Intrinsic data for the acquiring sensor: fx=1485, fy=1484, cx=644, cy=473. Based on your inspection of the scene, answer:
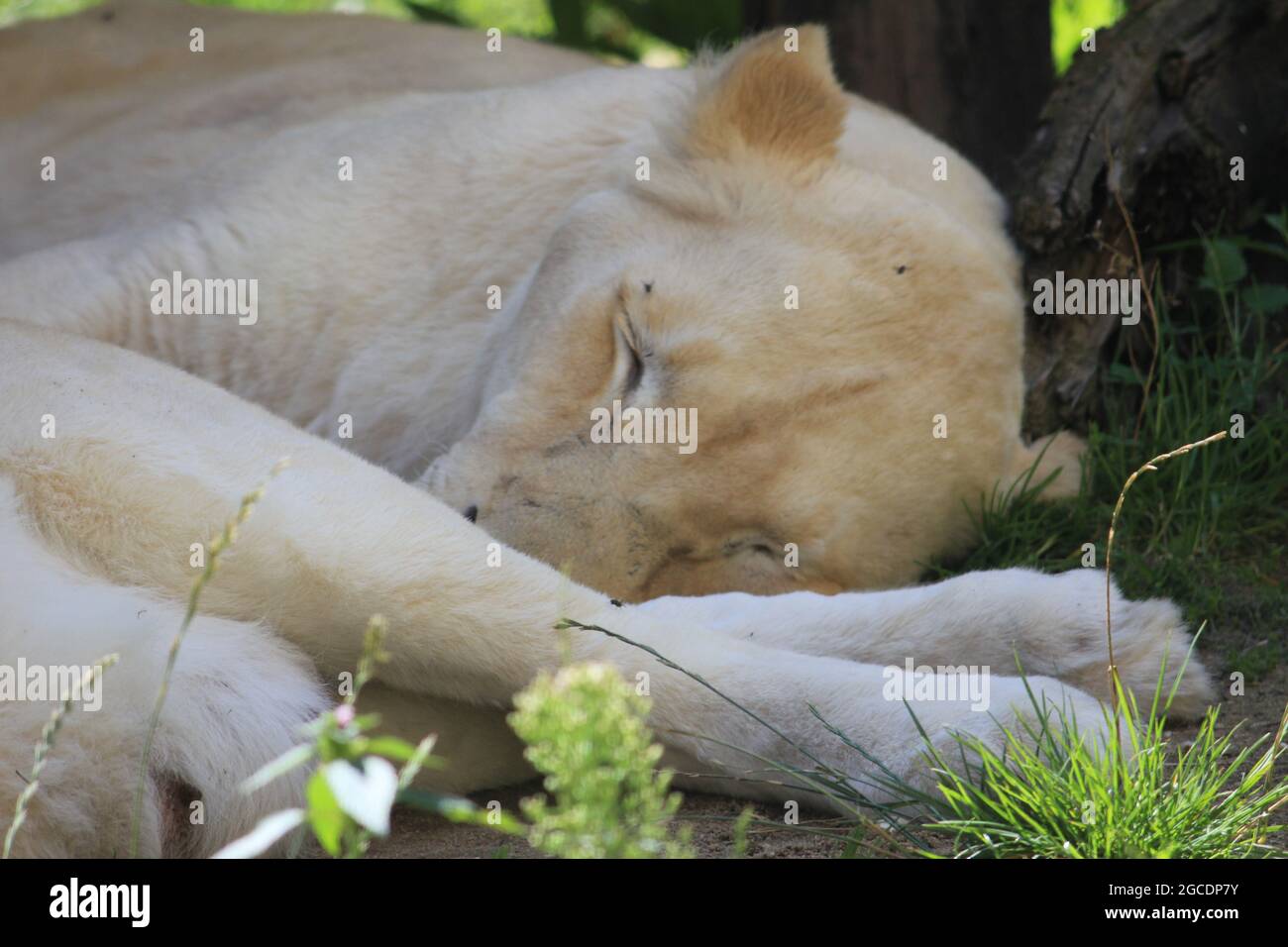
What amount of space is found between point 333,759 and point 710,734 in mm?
1159

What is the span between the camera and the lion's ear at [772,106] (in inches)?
135

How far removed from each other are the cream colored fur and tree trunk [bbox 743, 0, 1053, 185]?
1.06m

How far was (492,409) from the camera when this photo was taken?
319 cm

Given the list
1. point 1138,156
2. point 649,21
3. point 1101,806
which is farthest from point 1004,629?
point 649,21

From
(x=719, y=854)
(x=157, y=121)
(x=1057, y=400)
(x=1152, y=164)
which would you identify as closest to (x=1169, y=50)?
(x=1152, y=164)

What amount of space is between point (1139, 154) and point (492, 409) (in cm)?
177

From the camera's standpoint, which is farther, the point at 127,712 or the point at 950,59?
the point at 950,59

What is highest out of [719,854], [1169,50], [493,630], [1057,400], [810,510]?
[1169,50]

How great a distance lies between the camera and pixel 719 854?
6.75ft

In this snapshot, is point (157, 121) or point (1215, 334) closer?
point (1215, 334)

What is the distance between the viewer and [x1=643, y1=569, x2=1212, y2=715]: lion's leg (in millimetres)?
2535

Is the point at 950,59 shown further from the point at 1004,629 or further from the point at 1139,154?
the point at 1004,629

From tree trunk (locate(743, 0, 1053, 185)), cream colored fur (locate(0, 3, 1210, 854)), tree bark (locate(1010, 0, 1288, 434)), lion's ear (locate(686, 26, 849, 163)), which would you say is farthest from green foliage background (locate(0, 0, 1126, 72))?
lion's ear (locate(686, 26, 849, 163))
